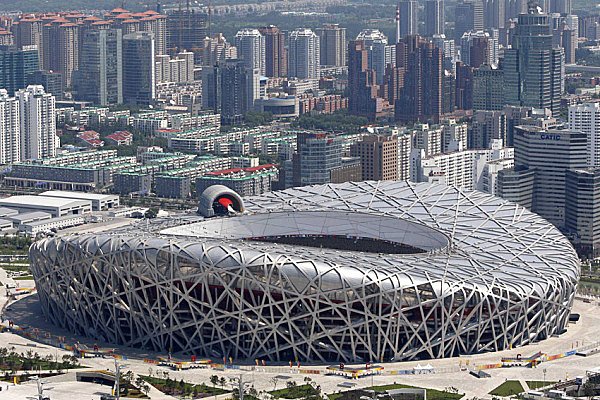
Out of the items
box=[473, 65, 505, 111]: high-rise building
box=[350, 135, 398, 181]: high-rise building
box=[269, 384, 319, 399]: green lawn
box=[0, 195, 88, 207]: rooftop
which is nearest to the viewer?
box=[269, 384, 319, 399]: green lawn

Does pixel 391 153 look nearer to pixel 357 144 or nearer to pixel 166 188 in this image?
pixel 357 144

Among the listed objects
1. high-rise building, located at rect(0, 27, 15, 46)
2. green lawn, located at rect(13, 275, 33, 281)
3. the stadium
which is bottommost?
green lawn, located at rect(13, 275, 33, 281)

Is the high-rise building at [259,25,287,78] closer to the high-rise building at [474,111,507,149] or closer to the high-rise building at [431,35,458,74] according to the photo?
the high-rise building at [431,35,458,74]

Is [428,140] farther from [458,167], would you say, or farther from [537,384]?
[537,384]

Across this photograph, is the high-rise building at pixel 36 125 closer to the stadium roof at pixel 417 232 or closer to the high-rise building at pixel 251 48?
the stadium roof at pixel 417 232

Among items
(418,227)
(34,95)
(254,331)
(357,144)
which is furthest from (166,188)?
(254,331)

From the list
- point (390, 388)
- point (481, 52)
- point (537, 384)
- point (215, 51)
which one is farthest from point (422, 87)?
point (390, 388)

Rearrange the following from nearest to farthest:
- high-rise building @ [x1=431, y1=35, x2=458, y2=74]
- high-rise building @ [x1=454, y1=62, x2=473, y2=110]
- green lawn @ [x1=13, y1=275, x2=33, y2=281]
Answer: green lawn @ [x1=13, y1=275, x2=33, y2=281] → high-rise building @ [x1=454, y1=62, x2=473, y2=110] → high-rise building @ [x1=431, y1=35, x2=458, y2=74]

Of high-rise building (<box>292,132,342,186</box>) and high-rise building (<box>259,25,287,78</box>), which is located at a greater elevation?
high-rise building (<box>259,25,287,78</box>)

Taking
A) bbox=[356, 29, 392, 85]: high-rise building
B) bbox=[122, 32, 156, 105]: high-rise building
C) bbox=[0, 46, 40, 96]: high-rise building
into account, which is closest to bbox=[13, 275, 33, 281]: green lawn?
bbox=[0, 46, 40, 96]: high-rise building
